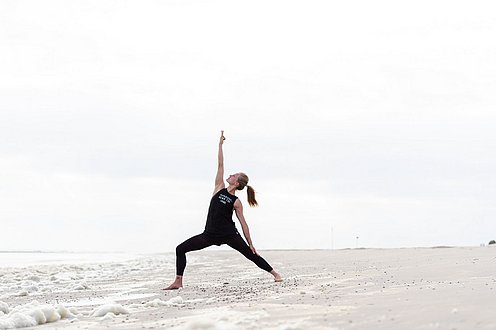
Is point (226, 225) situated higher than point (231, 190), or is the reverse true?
point (231, 190)

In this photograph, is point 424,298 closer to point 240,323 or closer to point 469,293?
point 469,293

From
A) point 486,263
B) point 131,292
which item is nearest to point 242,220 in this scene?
point 131,292

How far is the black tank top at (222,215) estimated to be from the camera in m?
10.4

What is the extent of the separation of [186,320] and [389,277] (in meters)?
4.10

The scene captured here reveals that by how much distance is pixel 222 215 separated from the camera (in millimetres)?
10344

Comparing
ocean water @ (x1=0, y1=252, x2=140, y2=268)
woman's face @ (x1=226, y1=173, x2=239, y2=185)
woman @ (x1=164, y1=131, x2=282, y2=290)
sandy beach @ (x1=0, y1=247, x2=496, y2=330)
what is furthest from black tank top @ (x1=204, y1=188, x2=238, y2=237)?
ocean water @ (x1=0, y1=252, x2=140, y2=268)

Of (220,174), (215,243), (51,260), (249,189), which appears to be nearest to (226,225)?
(215,243)

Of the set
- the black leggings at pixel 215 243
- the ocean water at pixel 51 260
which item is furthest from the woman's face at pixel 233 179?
the ocean water at pixel 51 260

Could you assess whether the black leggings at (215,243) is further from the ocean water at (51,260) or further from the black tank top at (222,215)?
the ocean water at (51,260)

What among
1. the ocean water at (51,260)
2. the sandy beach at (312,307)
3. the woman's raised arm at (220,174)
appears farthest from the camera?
the ocean water at (51,260)

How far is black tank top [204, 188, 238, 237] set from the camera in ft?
34.0

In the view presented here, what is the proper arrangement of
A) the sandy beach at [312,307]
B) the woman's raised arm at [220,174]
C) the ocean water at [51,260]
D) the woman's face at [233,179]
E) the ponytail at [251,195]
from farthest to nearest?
the ocean water at [51,260] → the woman's raised arm at [220,174] → the ponytail at [251,195] → the woman's face at [233,179] → the sandy beach at [312,307]

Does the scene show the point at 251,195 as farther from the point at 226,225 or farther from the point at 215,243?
the point at 215,243

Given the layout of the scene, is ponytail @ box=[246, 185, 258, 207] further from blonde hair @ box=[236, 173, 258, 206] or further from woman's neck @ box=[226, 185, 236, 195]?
woman's neck @ box=[226, 185, 236, 195]
